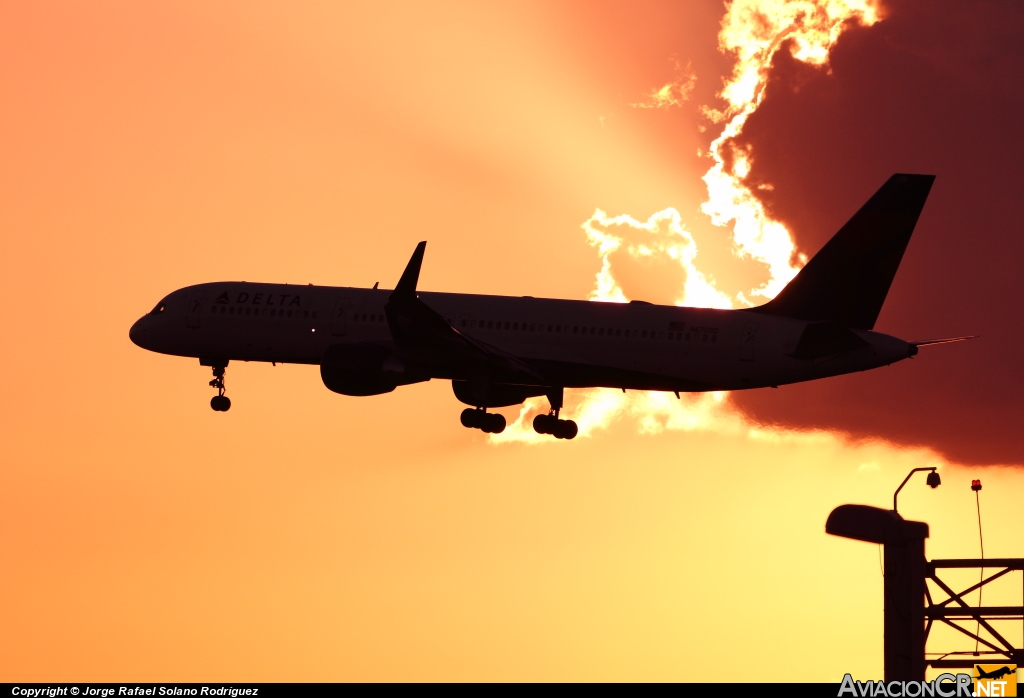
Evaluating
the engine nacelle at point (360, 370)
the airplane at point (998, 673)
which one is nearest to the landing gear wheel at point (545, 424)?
the engine nacelle at point (360, 370)

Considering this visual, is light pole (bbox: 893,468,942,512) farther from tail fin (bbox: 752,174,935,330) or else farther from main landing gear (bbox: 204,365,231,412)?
main landing gear (bbox: 204,365,231,412)

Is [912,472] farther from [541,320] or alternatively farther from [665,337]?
[541,320]

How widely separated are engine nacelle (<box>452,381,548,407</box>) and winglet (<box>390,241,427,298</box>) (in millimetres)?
5941

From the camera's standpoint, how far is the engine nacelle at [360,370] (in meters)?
65.4

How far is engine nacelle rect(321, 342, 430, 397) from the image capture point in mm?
65375

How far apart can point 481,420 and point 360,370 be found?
6440mm

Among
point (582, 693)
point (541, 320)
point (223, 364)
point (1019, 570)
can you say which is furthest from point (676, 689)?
point (223, 364)

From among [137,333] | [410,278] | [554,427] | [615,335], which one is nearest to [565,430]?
[554,427]

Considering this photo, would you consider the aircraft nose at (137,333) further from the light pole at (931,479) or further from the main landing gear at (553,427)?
the light pole at (931,479)

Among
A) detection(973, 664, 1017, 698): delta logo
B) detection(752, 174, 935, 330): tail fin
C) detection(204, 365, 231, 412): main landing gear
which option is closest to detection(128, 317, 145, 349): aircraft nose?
detection(204, 365, 231, 412): main landing gear

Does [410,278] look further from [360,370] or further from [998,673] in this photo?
[998,673]

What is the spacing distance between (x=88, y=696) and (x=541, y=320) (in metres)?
23.3

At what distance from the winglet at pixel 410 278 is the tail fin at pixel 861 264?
531 inches

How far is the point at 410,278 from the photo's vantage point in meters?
62.9
